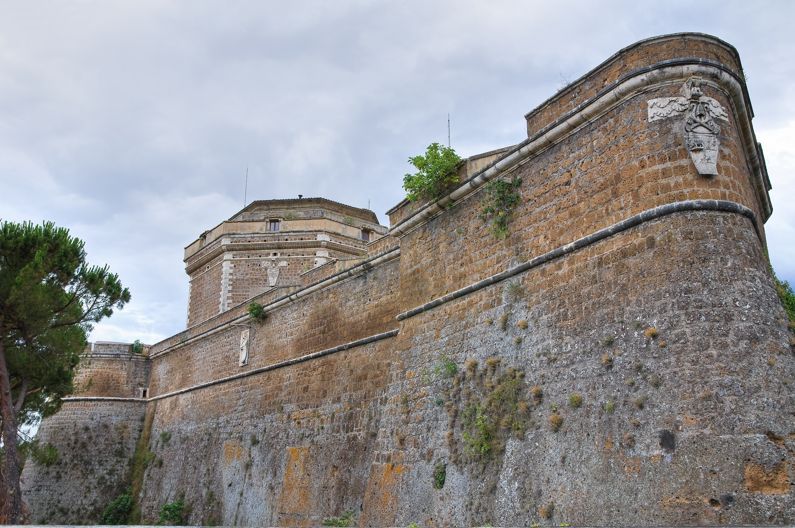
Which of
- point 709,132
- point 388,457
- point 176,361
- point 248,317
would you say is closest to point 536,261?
point 709,132

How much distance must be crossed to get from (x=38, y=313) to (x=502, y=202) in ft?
32.8

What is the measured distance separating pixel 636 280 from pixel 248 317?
12.1 m

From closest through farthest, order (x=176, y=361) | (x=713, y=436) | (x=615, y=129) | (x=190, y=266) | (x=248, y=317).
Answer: (x=713, y=436) → (x=615, y=129) → (x=248, y=317) → (x=176, y=361) → (x=190, y=266)

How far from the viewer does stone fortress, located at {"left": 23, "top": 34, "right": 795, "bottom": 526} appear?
5.52 metres

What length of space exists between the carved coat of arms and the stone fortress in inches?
0.7

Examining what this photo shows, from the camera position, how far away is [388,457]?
9.16 metres

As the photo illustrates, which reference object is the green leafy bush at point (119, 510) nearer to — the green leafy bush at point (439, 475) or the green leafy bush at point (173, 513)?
the green leafy bush at point (173, 513)

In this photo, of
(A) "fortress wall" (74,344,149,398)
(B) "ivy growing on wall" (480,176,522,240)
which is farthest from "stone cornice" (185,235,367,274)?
(B) "ivy growing on wall" (480,176,522,240)

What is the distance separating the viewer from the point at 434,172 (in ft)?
31.5

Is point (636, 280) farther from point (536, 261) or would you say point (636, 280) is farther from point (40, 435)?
point (40, 435)

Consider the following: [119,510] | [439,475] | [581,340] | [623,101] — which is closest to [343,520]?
[439,475]

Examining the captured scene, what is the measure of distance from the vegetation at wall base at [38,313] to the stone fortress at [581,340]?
4991mm

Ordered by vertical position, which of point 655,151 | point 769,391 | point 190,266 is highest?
point 190,266

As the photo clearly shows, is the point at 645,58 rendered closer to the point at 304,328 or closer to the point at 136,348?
the point at 304,328
